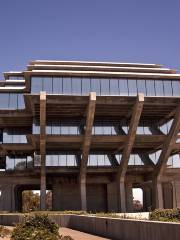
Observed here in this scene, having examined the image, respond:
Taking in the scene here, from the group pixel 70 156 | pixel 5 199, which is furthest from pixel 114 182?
pixel 5 199

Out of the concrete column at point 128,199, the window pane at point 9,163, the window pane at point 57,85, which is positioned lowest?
the concrete column at point 128,199

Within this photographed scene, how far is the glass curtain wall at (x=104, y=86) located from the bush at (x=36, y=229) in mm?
Answer: 29483

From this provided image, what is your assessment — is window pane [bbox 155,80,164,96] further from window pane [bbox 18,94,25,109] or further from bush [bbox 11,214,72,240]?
bush [bbox 11,214,72,240]

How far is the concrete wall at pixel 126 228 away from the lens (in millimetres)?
13697

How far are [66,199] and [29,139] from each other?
13.2m

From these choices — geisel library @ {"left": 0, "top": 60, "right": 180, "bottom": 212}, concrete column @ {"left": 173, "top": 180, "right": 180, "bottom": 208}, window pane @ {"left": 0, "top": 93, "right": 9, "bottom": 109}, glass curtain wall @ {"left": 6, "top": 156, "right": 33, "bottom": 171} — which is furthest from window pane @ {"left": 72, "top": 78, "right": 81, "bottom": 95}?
concrete column @ {"left": 173, "top": 180, "right": 180, "bottom": 208}

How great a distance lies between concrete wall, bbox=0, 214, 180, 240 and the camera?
13697mm

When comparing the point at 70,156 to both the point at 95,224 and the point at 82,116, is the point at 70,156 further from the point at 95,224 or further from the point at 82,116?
the point at 95,224

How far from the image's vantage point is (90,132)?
46.9 metres

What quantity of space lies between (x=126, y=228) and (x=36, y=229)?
15.9ft

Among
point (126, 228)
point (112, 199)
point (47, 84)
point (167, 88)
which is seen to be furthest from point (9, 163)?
point (126, 228)

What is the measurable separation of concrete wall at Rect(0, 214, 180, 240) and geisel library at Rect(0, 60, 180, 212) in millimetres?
17434

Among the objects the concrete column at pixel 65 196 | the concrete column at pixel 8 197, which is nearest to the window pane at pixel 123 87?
the concrete column at pixel 65 196

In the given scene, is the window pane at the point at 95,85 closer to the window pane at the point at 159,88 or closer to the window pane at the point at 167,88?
the window pane at the point at 159,88
